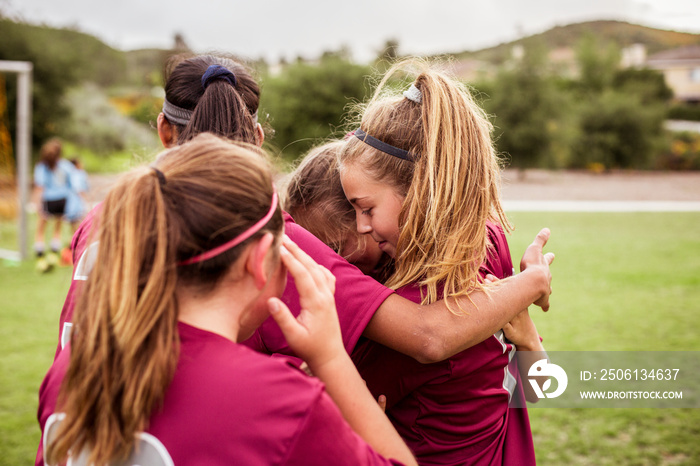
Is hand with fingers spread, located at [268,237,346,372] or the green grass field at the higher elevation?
hand with fingers spread, located at [268,237,346,372]

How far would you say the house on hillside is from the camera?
60031 mm

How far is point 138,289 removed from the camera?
115 centimetres

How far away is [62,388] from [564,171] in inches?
1198

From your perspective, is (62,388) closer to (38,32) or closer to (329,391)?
(329,391)

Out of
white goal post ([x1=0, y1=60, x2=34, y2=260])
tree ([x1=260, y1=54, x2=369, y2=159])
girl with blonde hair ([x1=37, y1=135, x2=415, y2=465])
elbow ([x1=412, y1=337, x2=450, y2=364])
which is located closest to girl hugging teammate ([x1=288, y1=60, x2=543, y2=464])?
elbow ([x1=412, y1=337, x2=450, y2=364])

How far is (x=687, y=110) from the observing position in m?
40.9

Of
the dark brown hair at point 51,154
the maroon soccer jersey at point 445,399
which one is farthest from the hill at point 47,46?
the maroon soccer jersey at point 445,399

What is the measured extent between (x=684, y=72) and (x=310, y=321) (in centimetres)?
7118

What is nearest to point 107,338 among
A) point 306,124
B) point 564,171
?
point 306,124

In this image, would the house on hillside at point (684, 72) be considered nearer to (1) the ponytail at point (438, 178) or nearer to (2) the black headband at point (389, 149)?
(1) the ponytail at point (438, 178)

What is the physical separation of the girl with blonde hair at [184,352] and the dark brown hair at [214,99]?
547 mm

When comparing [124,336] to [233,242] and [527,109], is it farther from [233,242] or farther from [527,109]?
[527,109]

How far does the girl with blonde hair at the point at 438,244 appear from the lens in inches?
69.1

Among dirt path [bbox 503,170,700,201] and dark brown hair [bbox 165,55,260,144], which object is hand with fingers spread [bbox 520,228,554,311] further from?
dirt path [bbox 503,170,700,201]
